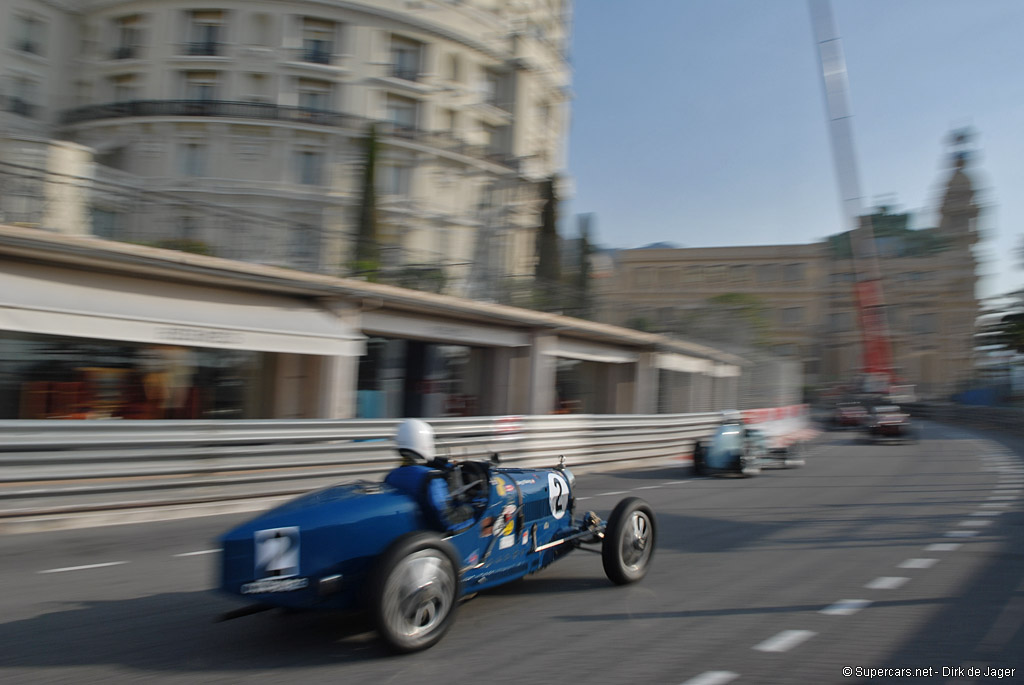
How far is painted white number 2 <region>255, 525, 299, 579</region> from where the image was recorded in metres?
4.56

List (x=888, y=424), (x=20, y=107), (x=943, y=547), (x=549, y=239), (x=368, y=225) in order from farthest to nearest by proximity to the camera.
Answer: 1. (x=20, y=107)
2. (x=549, y=239)
3. (x=888, y=424)
4. (x=368, y=225)
5. (x=943, y=547)

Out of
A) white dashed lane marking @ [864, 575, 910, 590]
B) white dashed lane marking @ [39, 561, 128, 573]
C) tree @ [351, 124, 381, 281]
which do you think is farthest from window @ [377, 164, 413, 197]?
white dashed lane marking @ [864, 575, 910, 590]

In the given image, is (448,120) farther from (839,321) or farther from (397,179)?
(839,321)

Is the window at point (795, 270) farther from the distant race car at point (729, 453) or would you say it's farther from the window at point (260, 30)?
the distant race car at point (729, 453)

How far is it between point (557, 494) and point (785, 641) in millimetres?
1917

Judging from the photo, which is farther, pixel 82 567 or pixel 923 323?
pixel 923 323

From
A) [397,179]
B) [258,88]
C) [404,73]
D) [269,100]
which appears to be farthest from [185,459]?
[404,73]

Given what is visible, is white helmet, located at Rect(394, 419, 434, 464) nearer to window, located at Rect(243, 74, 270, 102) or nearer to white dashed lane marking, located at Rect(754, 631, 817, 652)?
white dashed lane marking, located at Rect(754, 631, 817, 652)

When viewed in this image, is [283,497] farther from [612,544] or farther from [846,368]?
[846,368]

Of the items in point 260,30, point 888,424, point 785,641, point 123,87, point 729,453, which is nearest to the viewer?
point 785,641

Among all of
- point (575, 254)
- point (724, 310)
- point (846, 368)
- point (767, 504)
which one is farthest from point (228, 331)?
point (846, 368)

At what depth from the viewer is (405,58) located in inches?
1484

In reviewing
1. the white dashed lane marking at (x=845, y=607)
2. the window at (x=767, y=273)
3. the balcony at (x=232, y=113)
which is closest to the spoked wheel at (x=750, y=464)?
the white dashed lane marking at (x=845, y=607)

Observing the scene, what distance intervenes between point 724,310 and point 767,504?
22.3m
